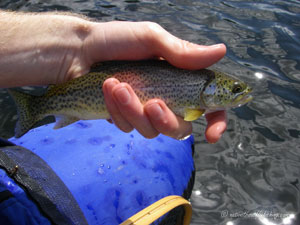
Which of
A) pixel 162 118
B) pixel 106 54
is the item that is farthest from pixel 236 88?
pixel 106 54

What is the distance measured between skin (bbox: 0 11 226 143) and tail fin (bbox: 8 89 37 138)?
0.32 m

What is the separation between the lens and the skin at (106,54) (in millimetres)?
2928

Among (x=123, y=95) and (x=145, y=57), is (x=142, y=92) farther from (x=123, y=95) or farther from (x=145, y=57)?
(x=145, y=57)

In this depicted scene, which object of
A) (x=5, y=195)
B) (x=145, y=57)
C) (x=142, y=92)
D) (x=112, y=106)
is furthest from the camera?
(x=145, y=57)

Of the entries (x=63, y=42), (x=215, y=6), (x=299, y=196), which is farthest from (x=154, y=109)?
(x=215, y=6)

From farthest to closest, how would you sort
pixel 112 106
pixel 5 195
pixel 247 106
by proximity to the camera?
pixel 247 106 < pixel 112 106 < pixel 5 195

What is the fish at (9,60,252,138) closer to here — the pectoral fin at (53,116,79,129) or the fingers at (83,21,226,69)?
the pectoral fin at (53,116,79,129)

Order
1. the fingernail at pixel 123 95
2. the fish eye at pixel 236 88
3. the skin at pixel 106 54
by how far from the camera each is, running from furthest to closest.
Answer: the fish eye at pixel 236 88, the skin at pixel 106 54, the fingernail at pixel 123 95

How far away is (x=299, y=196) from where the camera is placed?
4.26 meters

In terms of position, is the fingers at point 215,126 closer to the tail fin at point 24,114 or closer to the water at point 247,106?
the water at point 247,106

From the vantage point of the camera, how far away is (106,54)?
135 inches

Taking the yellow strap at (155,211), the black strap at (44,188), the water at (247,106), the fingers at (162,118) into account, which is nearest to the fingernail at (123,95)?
the fingers at (162,118)

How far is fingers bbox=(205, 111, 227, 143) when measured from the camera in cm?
301

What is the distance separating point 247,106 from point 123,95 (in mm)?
3598
